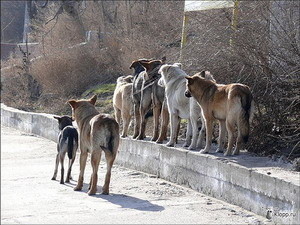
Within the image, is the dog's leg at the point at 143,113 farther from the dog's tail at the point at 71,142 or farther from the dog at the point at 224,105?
the dog at the point at 224,105

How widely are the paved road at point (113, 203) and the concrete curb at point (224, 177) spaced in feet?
0.53

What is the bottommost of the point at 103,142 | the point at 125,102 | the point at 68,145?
the point at 68,145

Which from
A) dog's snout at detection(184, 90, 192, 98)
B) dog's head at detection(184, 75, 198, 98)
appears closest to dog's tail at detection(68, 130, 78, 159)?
dog's snout at detection(184, 90, 192, 98)

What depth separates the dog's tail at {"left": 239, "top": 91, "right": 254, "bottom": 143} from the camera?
12054 millimetres

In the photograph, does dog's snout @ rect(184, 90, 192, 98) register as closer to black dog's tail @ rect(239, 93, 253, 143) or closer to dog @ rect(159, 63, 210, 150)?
dog @ rect(159, 63, 210, 150)

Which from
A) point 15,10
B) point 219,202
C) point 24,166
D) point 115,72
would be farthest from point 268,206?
point 15,10

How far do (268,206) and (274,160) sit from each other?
5.42 ft

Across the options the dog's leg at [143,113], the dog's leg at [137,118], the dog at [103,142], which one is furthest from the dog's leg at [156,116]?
the dog at [103,142]

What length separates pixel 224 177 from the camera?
11.8 meters

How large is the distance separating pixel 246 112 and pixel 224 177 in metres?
1.13

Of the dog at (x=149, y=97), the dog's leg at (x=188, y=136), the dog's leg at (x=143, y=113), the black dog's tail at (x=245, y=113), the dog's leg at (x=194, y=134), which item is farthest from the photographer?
the dog's leg at (x=143, y=113)

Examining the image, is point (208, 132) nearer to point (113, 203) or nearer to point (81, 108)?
point (113, 203)

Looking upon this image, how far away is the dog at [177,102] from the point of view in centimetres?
1370

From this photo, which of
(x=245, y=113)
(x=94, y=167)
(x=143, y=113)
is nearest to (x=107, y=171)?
(x=94, y=167)
